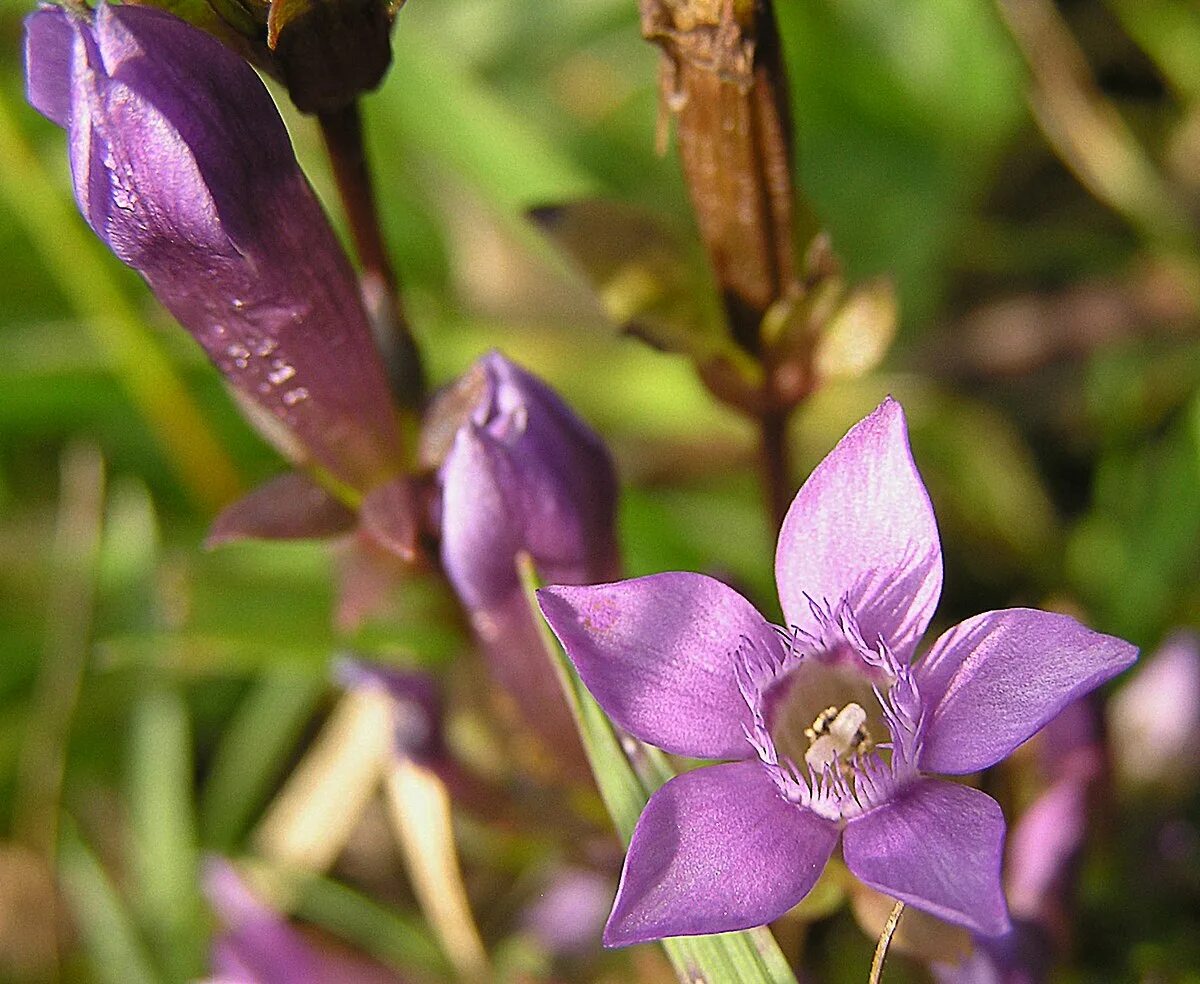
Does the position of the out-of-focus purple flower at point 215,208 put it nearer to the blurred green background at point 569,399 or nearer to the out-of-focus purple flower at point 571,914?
the blurred green background at point 569,399

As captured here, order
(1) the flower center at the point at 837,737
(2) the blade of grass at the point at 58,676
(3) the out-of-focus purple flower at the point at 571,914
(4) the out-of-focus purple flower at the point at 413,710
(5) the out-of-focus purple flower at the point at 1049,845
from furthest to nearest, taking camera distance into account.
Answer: (2) the blade of grass at the point at 58,676, (3) the out-of-focus purple flower at the point at 571,914, (4) the out-of-focus purple flower at the point at 413,710, (5) the out-of-focus purple flower at the point at 1049,845, (1) the flower center at the point at 837,737

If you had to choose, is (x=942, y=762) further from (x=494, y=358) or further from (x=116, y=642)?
(x=116, y=642)

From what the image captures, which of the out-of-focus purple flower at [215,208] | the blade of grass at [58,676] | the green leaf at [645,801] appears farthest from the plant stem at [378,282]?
the blade of grass at [58,676]

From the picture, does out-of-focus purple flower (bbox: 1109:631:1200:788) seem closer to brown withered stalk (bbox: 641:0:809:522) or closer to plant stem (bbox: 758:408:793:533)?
plant stem (bbox: 758:408:793:533)

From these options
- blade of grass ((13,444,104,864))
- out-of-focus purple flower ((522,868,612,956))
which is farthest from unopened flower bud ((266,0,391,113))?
blade of grass ((13,444,104,864))

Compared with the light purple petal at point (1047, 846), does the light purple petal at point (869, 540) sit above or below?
above

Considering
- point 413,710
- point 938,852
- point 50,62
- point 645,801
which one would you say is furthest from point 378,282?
point 938,852

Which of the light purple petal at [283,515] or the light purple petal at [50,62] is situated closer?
the light purple petal at [50,62]
